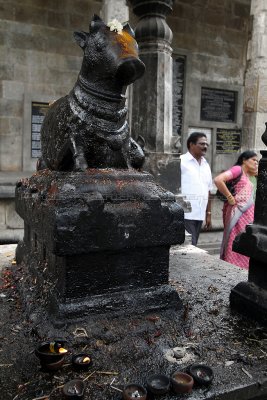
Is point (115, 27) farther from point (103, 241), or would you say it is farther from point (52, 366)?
point (52, 366)

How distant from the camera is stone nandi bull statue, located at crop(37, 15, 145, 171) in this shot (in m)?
2.22

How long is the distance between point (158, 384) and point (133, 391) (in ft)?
0.37

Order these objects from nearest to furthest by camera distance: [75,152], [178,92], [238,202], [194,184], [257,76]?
[75,152], [238,202], [194,184], [257,76], [178,92]

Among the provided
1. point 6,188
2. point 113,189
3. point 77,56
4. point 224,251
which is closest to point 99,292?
point 113,189

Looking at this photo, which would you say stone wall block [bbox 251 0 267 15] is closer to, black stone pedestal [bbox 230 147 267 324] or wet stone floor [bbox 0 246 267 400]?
black stone pedestal [bbox 230 147 267 324]

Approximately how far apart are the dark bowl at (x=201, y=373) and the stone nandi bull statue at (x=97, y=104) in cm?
121

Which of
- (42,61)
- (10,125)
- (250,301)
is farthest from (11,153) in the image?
(250,301)

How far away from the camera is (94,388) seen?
5.25 feet

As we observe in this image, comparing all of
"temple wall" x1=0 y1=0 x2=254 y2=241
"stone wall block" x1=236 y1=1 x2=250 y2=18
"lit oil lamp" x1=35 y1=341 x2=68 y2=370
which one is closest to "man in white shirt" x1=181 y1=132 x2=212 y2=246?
"temple wall" x1=0 y1=0 x2=254 y2=241

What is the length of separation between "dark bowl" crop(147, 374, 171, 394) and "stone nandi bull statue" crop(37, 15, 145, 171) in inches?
46.4

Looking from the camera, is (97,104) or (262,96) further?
(262,96)

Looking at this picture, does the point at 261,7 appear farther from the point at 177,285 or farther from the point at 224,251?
the point at 177,285

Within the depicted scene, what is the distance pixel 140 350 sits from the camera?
191cm

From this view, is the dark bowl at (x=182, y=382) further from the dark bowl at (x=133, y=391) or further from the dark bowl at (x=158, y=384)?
the dark bowl at (x=133, y=391)
